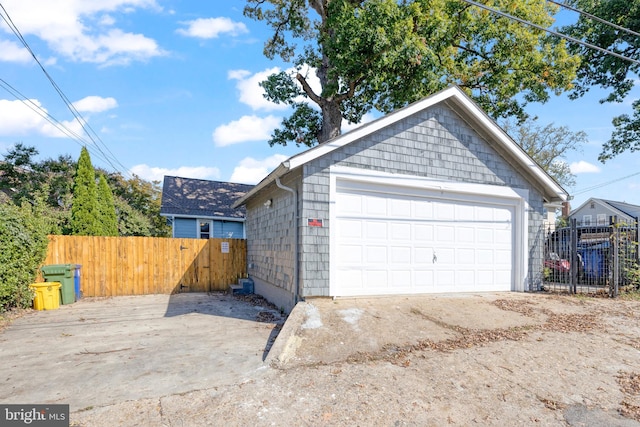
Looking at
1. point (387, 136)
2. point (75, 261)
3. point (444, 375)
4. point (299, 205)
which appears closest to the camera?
point (444, 375)

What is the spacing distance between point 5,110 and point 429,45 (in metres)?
16.2

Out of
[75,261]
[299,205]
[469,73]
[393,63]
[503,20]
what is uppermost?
[503,20]

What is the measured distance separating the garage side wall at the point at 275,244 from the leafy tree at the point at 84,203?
7.07 m

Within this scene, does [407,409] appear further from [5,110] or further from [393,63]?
[5,110]

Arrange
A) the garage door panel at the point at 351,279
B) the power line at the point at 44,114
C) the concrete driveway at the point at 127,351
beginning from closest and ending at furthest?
the concrete driveway at the point at 127,351 → the garage door panel at the point at 351,279 → the power line at the point at 44,114

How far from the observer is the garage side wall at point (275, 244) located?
748 cm

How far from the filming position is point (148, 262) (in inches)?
444

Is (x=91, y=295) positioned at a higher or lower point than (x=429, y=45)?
lower

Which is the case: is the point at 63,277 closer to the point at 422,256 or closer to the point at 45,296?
the point at 45,296

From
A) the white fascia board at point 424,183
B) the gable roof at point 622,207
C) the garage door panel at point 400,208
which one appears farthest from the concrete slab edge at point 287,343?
the gable roof at point 622,207

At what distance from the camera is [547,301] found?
24.9 ft

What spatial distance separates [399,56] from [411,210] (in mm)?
7334

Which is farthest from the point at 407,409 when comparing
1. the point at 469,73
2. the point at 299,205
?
the point at 469,73
